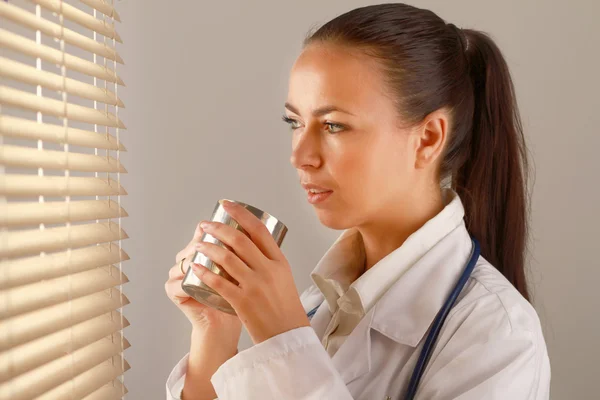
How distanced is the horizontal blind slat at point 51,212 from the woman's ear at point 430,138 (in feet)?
1.87

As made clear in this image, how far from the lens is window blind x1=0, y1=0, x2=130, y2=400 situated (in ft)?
2.77

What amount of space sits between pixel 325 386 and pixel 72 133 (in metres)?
0.56

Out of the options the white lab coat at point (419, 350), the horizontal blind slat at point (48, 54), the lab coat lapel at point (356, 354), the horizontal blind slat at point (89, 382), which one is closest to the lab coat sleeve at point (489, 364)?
the white lab coat at point (419, 350)

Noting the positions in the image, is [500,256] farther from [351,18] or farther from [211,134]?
[211,134]

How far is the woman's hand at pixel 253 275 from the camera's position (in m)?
0.88

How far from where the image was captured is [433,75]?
121cm

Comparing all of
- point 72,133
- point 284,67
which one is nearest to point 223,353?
point 72,133

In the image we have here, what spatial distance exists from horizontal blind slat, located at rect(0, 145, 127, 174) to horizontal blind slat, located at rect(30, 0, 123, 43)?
0.22m

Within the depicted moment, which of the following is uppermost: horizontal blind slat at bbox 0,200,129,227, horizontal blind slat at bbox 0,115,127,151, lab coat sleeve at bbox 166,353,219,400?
horizontal blind slat at bbox 0,115,127,151

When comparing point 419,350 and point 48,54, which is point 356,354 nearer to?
point 419,350

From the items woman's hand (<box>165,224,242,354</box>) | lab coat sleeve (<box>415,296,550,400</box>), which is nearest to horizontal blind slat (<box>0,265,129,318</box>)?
woman's hand (<box>165,224,242,354</box>)

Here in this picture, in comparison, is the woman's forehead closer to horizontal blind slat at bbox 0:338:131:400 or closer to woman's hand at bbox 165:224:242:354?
woman's hand at bbox 165:224:242:354

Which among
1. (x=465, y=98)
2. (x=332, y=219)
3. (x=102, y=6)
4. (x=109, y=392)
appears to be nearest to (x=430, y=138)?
(x=465, y=98)

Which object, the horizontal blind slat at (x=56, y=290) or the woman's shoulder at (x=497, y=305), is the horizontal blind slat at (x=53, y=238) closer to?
the horizontal blind slat at (x=56, y=290)
